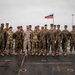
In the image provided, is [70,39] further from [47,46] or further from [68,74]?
[68,74]

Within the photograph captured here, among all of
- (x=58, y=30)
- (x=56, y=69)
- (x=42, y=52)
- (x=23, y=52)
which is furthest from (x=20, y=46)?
(x=56, y=69)

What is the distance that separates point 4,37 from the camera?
16781 mm

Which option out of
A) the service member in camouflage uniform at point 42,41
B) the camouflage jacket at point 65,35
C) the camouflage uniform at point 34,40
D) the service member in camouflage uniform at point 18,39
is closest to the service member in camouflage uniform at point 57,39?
the camouflage jacket at point 65,35

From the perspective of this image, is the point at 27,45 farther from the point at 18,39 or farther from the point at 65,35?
the point at 65,35

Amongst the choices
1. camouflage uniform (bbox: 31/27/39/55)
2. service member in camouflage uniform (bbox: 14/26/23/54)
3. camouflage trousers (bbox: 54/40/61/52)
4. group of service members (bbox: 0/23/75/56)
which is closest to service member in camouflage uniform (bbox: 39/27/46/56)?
group of service members (bbox: 0/23/75/56)

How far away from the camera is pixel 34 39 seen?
16.9 metres

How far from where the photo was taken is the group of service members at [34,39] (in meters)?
16.7

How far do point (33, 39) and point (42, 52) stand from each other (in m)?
1.04

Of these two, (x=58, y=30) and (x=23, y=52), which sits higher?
(x=58, y=30)

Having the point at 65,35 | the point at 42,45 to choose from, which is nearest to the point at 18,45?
the point at 42,45

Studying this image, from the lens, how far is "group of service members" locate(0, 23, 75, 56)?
16656 mm

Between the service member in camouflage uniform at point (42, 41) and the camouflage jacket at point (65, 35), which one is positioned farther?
the camouflage jacket at point (65, 35)

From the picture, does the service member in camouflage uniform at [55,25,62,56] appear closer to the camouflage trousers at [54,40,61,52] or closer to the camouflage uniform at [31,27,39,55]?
the camouflage trousers at [54,40,61,52]

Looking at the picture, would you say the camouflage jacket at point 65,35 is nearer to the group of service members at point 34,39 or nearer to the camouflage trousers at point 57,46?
the group of service members at point 34,39
